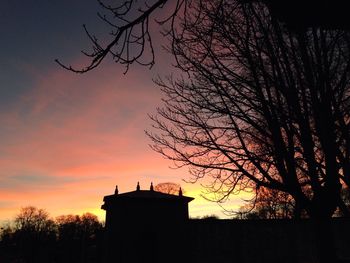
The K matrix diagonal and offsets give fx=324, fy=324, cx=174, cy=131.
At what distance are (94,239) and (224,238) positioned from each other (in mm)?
9721

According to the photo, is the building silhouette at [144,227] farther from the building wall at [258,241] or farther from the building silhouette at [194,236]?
the building wall at [258,241]

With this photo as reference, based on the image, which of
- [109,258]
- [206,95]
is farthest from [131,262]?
[206,95]

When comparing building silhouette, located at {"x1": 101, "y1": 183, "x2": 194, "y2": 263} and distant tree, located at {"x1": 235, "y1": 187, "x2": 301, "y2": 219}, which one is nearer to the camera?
distant tree, located at {"x1": 235, "y1": 187, "x2": 301, "y2": 219}

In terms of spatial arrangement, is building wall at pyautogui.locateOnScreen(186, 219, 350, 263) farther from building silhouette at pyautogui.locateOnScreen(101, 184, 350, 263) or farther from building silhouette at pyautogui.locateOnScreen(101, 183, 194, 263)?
building silhouette at pyautogui.locateOnScreen(101, 183, 194, 263)

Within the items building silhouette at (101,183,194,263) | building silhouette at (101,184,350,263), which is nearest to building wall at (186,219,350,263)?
building silhouette at (101,184,350,263)

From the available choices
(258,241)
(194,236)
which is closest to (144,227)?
(194,236)

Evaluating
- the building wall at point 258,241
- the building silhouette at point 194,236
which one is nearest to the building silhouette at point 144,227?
the building silhouette at point 194,236

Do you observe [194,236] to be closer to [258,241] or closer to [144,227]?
[144,227]

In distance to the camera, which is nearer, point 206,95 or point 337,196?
point 337,196

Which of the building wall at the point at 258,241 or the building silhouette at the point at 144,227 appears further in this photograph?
the building silhouette at the point at 144,227

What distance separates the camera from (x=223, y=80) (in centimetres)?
819

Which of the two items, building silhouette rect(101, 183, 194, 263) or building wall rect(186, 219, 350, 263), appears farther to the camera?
building silhouette rect(101, 183, 194, 263)

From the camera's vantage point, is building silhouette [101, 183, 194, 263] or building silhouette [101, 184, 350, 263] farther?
building silhouette [101, 183, 194, 263]

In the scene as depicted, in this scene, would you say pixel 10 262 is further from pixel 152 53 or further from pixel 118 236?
pixel 152 53
